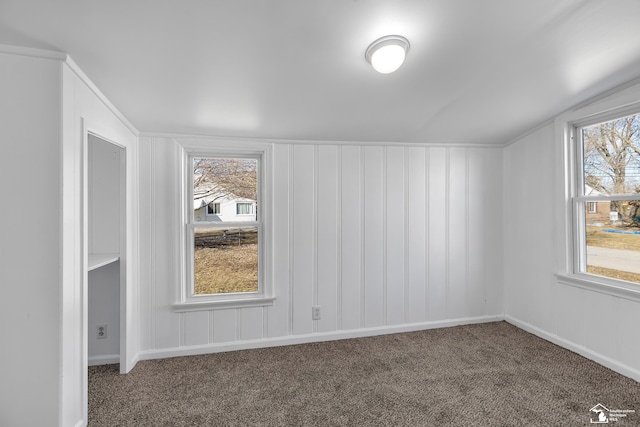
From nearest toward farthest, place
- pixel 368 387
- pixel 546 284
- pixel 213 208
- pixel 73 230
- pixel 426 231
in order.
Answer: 1. pixel 73 230
2. pixel 368 387
3. pixel 213 208
4. pixel 546 284
5. pixel 426 231

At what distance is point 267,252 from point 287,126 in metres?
1.15

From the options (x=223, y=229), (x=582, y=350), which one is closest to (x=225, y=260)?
(x=223, y=229)

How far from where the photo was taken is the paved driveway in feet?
7.70

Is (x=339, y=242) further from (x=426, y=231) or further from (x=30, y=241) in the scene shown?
(x=30, y=241)

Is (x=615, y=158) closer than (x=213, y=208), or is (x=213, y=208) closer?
(x=615, y=158)

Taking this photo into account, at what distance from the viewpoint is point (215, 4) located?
1.32 m

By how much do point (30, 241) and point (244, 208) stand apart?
5.25 feet

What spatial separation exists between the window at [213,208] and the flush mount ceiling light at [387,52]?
1856mm

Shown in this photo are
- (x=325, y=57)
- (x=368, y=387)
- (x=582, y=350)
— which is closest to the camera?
(x=325, y=57)

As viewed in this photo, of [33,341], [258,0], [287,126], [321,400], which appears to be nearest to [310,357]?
[321,400]

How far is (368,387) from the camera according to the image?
2.10 m

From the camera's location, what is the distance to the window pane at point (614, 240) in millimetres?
2350

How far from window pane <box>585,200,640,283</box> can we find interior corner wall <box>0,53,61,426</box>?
3.80 m

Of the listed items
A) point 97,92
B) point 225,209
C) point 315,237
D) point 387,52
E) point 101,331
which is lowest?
point 101,331
